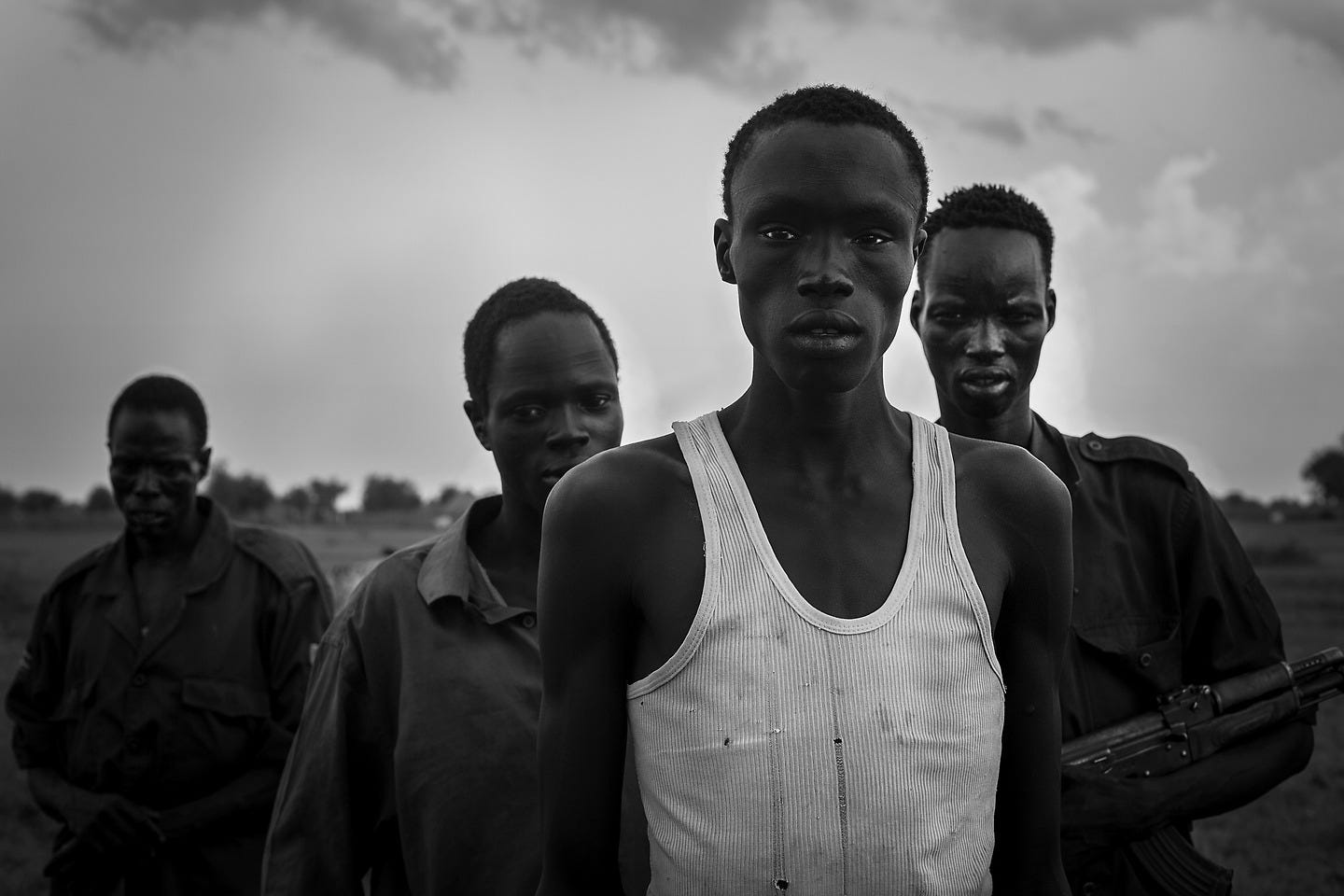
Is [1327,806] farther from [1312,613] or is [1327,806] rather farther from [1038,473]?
[1312,613]

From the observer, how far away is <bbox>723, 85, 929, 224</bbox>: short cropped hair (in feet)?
6.53

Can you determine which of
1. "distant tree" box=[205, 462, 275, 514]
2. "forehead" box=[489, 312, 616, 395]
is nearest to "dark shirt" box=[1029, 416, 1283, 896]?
"forehead" box=[489, 312, 616, 395]

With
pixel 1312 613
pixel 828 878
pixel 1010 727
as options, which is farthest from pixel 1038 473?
pixel 1312 613

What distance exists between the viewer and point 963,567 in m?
1.90

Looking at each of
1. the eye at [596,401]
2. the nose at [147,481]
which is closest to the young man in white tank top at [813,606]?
the eye at [596,401]

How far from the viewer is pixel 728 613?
1805 millimetres

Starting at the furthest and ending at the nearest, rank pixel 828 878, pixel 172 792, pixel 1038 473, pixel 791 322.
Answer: pixel 172 792, pixel 1038 473, pixel 791 322, pixel 828 878

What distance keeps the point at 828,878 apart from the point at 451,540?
1.74 meters

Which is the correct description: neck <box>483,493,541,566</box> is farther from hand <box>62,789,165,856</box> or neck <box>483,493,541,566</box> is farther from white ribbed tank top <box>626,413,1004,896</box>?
hand <box>62,789,165,856</box>

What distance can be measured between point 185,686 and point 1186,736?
330cm

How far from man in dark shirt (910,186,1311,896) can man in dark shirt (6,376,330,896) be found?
8.80 ft

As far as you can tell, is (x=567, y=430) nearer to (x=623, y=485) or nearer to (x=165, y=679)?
(x=623, y=485)

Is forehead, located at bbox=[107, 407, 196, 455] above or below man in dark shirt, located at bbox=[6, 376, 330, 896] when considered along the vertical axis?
above

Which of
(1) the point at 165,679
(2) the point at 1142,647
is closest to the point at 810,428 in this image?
(2) the point at 1142,647
